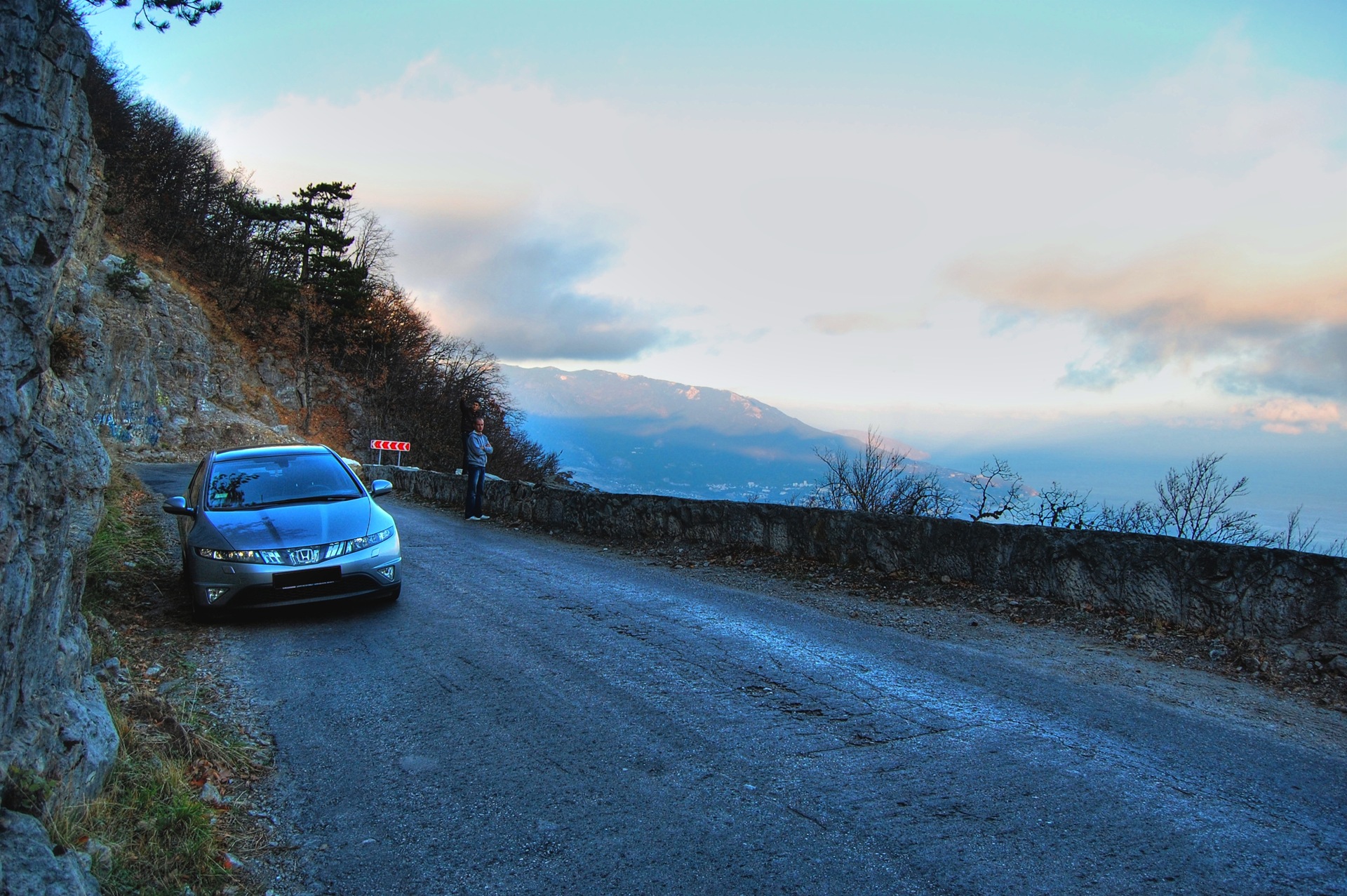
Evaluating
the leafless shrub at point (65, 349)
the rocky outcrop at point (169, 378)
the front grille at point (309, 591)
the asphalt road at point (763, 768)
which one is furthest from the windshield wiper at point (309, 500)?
the rocky outcrop at point (169, 378)

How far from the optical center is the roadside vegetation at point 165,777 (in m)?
2.85

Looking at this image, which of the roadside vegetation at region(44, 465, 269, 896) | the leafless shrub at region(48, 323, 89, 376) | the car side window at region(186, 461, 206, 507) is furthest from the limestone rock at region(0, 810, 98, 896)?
the car side window at region(186, 461, 206, 507)

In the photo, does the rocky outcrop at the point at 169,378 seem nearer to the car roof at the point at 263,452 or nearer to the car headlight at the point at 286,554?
the car roof at the point at 263,452

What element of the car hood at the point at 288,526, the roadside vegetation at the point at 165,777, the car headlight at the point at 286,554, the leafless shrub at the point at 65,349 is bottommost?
the roadside vegetation at the point at 165,777

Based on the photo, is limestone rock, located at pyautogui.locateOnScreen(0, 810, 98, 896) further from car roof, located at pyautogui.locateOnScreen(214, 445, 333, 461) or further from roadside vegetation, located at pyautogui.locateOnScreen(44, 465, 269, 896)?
car roof, located at pyautogui.locateOnScreen(214, 445, 333, 461)

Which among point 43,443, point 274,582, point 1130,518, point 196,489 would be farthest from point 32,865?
point 1130,518

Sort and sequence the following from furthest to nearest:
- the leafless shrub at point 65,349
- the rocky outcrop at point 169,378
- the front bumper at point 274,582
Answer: the rocky outcrop at point 169,378, the front bumper at point 274,582, the leafless shrub at point 65,349

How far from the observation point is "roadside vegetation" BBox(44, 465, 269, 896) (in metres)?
2.85

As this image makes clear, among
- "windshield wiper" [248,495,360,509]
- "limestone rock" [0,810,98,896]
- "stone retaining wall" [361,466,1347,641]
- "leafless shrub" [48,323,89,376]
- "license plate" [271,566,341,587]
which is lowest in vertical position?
"limestone rock" [0,810,98,896]

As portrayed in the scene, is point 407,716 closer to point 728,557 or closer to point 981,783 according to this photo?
point 981,783

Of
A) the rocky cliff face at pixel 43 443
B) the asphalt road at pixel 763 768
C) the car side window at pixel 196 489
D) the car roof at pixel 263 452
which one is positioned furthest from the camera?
the car roof at pixel 263 452

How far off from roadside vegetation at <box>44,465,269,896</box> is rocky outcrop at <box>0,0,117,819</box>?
178 millimetres

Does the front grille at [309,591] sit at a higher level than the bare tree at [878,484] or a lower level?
lower

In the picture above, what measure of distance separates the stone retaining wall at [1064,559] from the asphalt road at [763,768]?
47.3 inches
